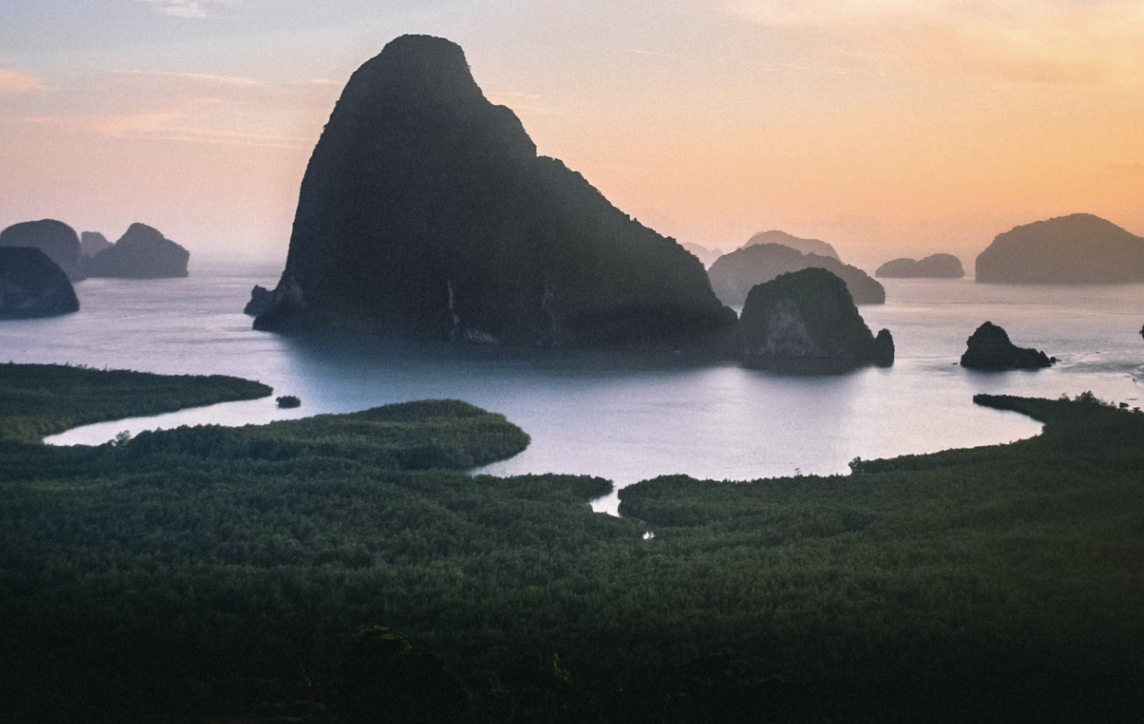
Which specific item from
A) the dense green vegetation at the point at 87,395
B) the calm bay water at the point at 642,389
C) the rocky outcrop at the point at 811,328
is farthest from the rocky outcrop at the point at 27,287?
the rocky outcrop at the point at 811,328

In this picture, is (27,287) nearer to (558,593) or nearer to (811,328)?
(811,328)

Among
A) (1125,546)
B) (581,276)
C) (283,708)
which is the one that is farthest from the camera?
(581,276)

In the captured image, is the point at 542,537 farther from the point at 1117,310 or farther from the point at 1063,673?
the point at 1117,310

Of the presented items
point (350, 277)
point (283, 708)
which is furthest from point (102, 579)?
point (350, 277)

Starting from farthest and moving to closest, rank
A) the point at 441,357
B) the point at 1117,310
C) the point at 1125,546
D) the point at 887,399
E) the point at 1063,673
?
1. the point at 1117,310
2. the point at 441,357
3. the point at 887,399
4. the point at 1125,546
5. the point at 1063,673

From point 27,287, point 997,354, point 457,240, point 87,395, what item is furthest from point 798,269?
point 87,395

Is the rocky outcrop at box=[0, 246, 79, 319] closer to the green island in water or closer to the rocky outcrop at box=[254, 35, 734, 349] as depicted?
the rocky outcrop at box=[254, 35, 734, 349]
